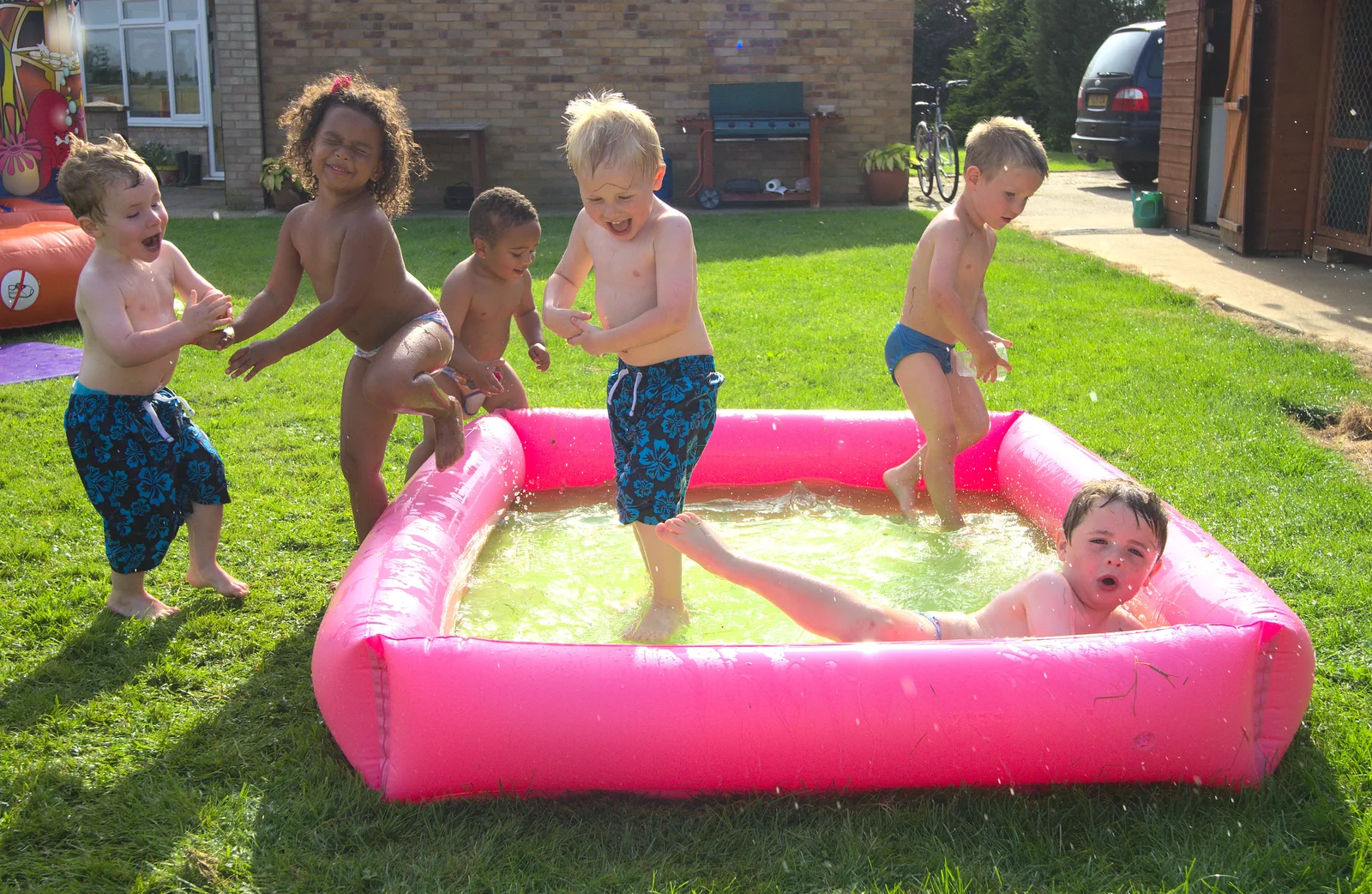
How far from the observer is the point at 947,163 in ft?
51.0

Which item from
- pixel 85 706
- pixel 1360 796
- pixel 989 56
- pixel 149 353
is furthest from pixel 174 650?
pixel 989 56

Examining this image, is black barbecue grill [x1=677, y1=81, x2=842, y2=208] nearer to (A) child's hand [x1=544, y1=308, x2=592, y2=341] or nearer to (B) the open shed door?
(B) the open shed door

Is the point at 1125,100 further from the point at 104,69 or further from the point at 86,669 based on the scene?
the point at 104,69

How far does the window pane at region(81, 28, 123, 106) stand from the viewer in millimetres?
18594

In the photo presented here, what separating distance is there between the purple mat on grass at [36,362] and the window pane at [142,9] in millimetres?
12830

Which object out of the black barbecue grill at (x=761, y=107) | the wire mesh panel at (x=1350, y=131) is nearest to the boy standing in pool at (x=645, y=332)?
the wire mesh panel at (x=1350, y=131)

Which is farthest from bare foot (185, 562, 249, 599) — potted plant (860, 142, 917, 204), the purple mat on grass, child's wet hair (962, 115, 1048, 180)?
potted plant (860, 142, 917, 204)

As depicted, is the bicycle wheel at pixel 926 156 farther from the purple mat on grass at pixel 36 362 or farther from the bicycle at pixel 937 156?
the purple mat on grass at pixel 36 362

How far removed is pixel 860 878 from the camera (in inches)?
93.0

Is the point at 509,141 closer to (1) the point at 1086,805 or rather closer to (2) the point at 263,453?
(2) the point at 263,453

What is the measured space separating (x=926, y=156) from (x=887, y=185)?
60.8 inches

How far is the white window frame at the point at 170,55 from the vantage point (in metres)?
17.5

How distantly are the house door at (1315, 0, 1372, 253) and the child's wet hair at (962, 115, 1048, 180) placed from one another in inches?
257

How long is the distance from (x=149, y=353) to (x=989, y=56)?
82.7ft
